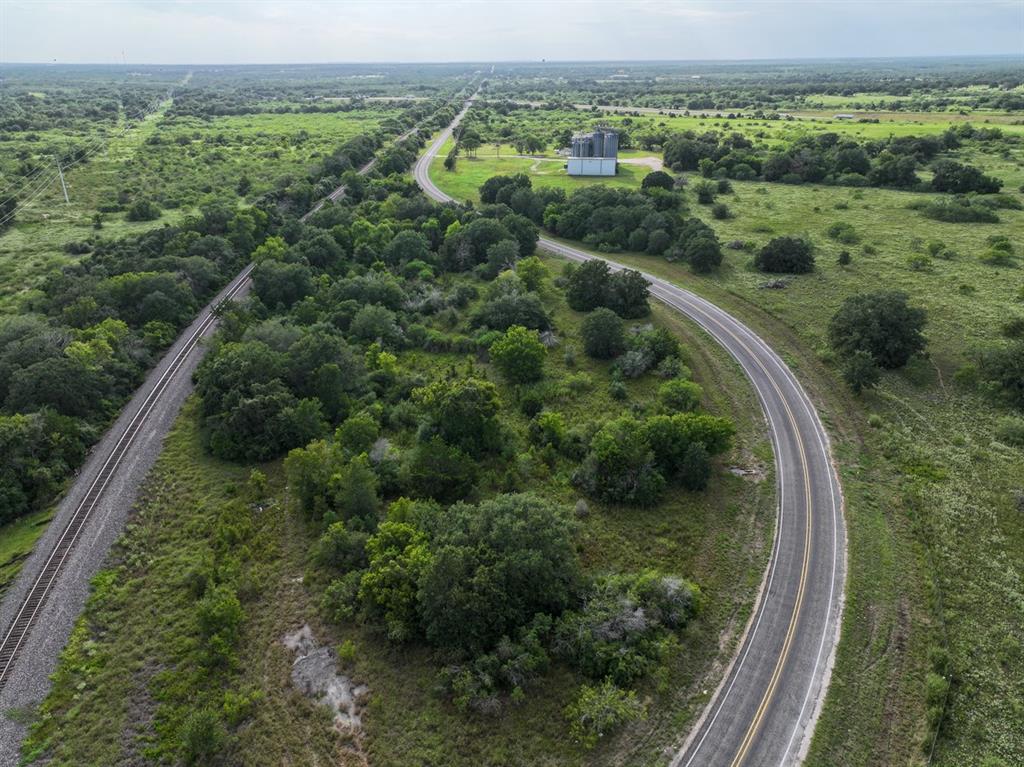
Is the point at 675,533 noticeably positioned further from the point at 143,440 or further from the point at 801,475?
the point at 143,440

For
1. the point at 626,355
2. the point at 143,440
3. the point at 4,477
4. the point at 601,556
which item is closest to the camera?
the point at 601,556

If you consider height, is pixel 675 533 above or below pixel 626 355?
below

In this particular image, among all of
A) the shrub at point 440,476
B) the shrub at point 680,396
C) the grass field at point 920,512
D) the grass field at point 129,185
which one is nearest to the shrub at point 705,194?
the grass field at point 920,512

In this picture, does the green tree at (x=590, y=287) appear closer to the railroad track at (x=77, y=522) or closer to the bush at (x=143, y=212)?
the railroad track at (x=77, y=522)

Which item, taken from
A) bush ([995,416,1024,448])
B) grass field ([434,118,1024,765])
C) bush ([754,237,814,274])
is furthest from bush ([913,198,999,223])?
bush ([995,416,1024,448])

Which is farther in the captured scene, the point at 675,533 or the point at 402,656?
the point at 675,533

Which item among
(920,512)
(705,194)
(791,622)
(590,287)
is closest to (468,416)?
(791,622)

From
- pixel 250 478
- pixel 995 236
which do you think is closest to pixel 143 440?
pixel 250 478
